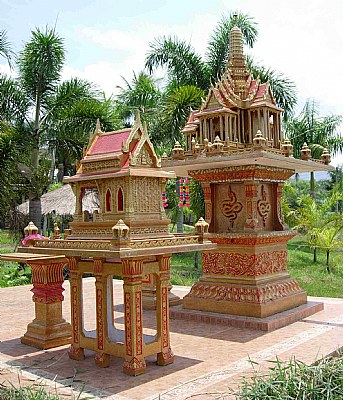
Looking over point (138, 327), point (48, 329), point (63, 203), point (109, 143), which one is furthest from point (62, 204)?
point (138, 327)

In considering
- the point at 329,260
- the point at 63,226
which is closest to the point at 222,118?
the point at 329,260

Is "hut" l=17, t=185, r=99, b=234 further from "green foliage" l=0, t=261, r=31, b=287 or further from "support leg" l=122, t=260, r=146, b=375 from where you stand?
"support leg" l=122, t=260, r=146, b=375

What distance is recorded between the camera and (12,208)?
1547 centimetres

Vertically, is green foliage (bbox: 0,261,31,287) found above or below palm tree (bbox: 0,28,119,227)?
below

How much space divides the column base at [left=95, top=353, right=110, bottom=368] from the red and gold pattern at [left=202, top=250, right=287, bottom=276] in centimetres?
378

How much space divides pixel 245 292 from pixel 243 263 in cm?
57

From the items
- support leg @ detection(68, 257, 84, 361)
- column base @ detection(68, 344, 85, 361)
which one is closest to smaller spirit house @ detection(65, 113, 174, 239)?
support leg @ detection(68, 257, 84, 361)

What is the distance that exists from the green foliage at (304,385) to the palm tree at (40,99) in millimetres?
11039

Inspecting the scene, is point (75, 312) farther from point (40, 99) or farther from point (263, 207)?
point (40, 99)

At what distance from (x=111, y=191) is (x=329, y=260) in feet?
41.4

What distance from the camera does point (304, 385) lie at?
4.77m

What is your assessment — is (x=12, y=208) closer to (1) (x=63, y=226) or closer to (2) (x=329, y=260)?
(1) (x=63, y=226)

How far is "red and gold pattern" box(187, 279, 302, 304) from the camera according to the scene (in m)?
9.47

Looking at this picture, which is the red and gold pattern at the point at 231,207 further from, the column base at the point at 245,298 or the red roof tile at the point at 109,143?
the red roof tile at the point at 109,143
